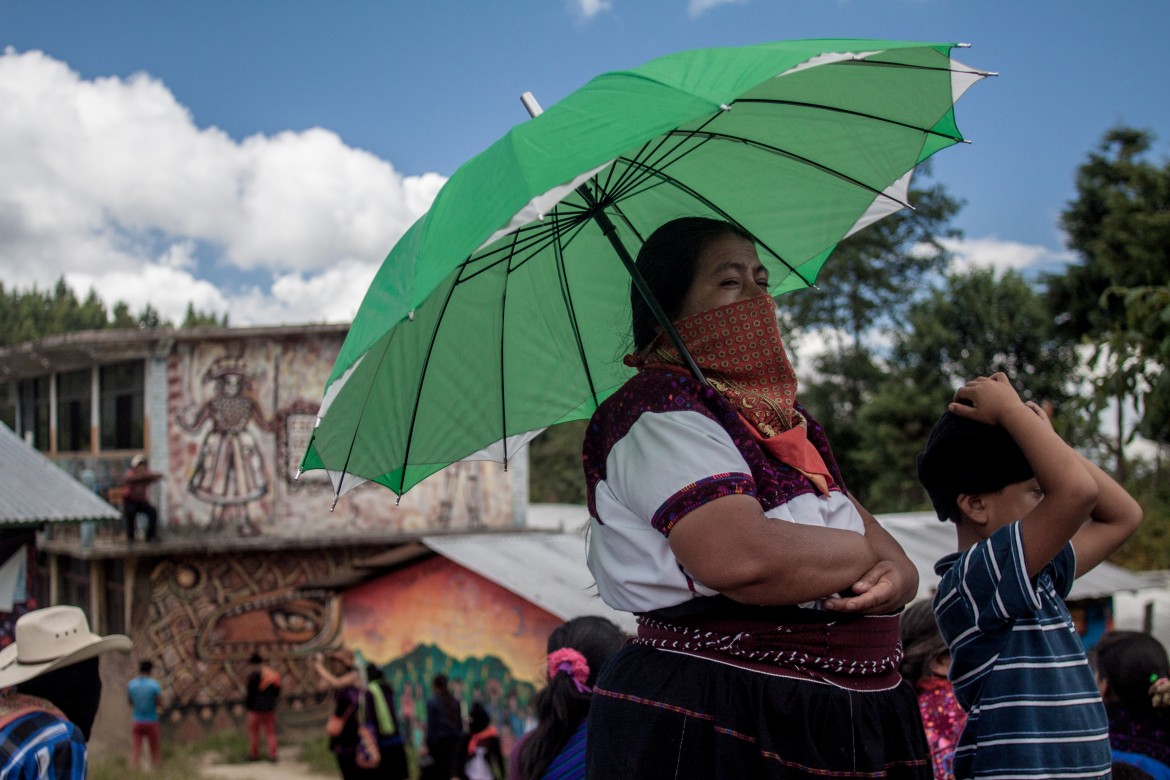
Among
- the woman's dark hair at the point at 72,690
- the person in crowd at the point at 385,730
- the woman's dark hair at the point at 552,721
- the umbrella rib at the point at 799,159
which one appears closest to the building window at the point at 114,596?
the person in crowd at the point at 385,730

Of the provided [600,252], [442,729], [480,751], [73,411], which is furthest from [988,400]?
[73,411]

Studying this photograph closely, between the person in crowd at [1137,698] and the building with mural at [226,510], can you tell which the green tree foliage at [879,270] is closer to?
the building with mural at [226,510]

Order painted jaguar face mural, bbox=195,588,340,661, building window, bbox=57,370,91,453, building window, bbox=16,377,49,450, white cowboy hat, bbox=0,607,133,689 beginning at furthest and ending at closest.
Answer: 1. building window, bbox=16,377,49,450
2. building window, bbox=57,370,91,453
3. painted jaguar face mural, bbox=195,588,340,661
4. white cowboy hat, bbox=0,607,133,689

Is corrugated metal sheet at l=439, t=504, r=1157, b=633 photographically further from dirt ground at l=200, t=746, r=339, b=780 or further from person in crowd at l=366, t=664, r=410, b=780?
dirt ground at l=200, t=746, r=339, b=780

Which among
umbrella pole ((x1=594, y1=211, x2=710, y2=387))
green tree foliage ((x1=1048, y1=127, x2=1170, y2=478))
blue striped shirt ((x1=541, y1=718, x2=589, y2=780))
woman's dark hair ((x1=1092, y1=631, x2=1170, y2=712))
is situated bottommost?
blue striped shirt ((x1=541, y1=718, x2=589, y2=780))

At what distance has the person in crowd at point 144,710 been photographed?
14.5 metres

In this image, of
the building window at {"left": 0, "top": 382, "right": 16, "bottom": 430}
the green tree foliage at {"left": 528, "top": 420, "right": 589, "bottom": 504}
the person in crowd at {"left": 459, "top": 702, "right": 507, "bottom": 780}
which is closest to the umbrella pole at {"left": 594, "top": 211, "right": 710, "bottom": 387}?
the person in crowd at {"left": 459, "top": 702, "right": 507, "bottom": 780}

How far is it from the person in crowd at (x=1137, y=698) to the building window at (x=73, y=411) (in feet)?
65.5

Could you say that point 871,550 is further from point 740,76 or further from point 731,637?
point 740,76

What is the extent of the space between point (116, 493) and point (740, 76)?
19.1 meters

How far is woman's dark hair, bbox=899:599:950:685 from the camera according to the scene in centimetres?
319

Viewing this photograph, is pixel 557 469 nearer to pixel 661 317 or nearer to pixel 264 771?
pixel 264 771

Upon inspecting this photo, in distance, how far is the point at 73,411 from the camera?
2036cm

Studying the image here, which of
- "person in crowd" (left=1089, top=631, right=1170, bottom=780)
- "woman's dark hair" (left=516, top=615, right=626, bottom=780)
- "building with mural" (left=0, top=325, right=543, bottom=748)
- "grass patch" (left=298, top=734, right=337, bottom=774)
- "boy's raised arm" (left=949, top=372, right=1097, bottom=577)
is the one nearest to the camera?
"boy's raised arm" (left=949, top=372, right=1097, bottom=577)
